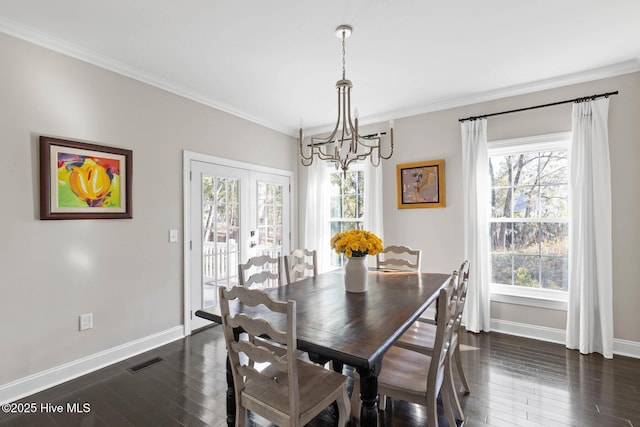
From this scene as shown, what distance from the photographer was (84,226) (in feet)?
8.59

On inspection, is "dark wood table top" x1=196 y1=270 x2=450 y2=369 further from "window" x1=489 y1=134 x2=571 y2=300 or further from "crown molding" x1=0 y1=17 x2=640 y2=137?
"crown molding" x1=0 y1=17 x2=640 y2=137

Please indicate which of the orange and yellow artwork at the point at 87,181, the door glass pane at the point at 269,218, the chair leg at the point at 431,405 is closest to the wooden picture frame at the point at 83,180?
the orange and yellow artwork at the point at 87,181

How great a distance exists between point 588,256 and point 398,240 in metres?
1.90

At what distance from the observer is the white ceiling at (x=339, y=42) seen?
2.06 m

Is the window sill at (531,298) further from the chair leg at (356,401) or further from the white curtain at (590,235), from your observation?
the chair leg at (356,401)

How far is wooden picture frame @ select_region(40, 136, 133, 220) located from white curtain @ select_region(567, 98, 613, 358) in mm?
4268

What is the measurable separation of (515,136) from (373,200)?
69.4 inches

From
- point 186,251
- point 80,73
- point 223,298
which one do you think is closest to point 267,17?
point 80,73

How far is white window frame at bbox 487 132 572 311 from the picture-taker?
3.18 metres

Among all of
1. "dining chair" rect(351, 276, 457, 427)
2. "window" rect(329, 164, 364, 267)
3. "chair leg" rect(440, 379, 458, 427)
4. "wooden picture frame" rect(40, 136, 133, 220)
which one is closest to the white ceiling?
"wooden picture frame" rect(40, 136, 133, 220)

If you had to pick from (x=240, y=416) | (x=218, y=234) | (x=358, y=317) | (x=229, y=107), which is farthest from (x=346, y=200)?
(x=240, y=416)

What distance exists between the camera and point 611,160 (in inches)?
115

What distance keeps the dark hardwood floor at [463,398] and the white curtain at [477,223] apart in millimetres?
521

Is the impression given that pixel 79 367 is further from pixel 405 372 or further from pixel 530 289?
pixel 530 289
